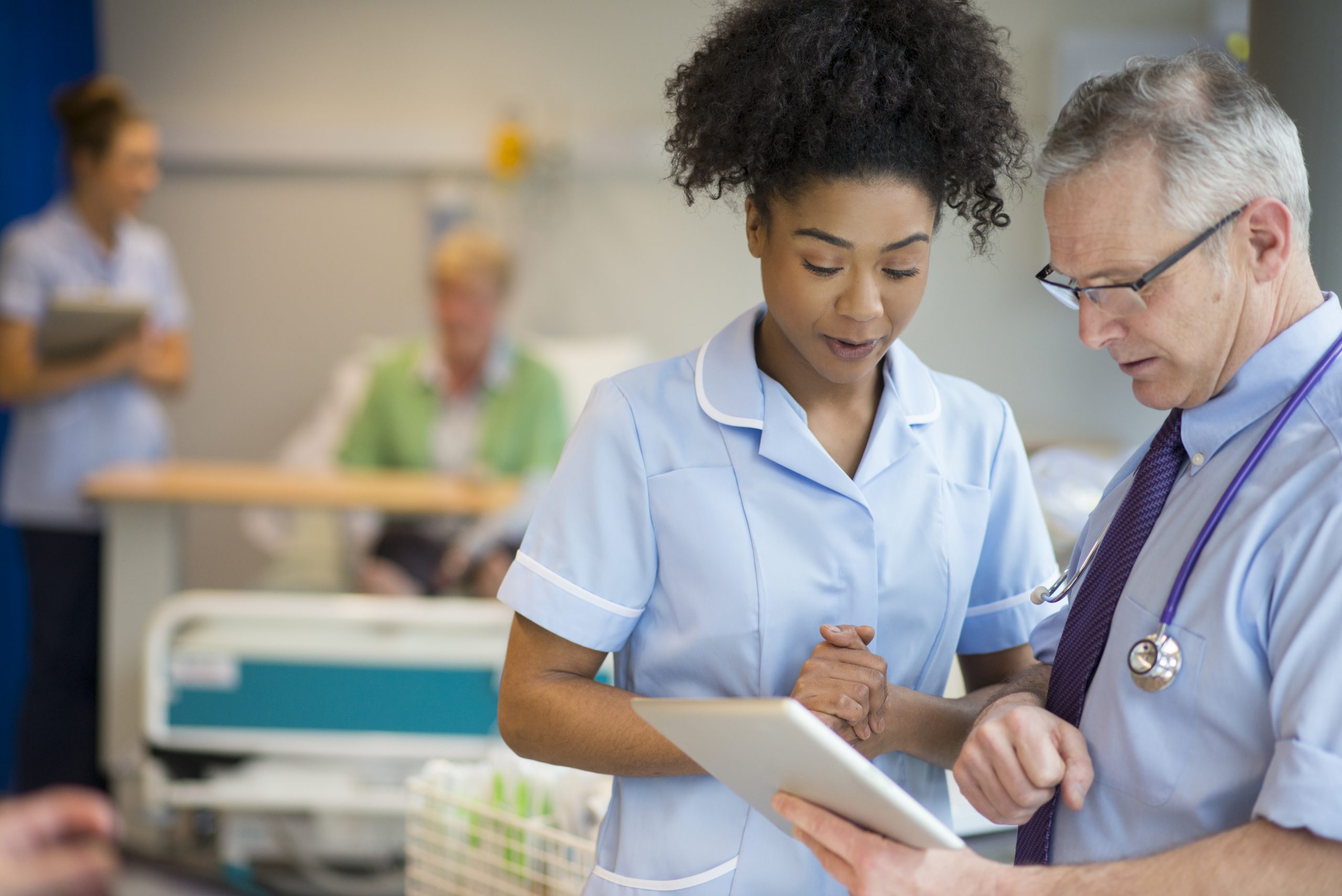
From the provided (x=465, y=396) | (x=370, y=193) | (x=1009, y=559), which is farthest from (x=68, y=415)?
(x=1009, y=559)

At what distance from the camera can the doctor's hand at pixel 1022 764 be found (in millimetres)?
993

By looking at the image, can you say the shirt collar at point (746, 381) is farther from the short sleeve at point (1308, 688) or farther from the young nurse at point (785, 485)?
the short sleeve at point (1308, 688)

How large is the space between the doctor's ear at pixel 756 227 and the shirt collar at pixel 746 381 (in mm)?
91

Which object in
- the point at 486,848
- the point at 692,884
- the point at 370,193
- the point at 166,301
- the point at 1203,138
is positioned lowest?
the point at 486,848

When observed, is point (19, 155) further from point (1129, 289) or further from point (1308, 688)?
point (1308, 688)

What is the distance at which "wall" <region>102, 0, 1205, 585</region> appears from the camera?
507 centimetres

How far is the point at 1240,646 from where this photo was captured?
908 millimetres

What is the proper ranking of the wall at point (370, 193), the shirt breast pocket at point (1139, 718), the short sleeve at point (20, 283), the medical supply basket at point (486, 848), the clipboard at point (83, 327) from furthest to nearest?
1. the wall at point (370, 193)
2. the short sleeve at point (20, 283)
3. the clipboard at point (83, 327)
4. the medical supply basket at point (486, 848)
5. the shirt breast pocket at point (1139, 718)

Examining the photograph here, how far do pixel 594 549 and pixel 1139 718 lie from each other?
0.51 m

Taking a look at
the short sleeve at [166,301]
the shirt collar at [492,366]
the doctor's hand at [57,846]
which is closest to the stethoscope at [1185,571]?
the doctor's hand at [57,846]

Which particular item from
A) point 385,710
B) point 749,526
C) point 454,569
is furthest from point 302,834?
point 749,526

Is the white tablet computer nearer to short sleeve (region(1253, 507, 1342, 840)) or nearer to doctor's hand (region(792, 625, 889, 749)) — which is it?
doctor's hand (region(792, 625, 889, 749))

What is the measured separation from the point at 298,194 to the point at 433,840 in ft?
13.3

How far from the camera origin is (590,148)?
16.6 feet
